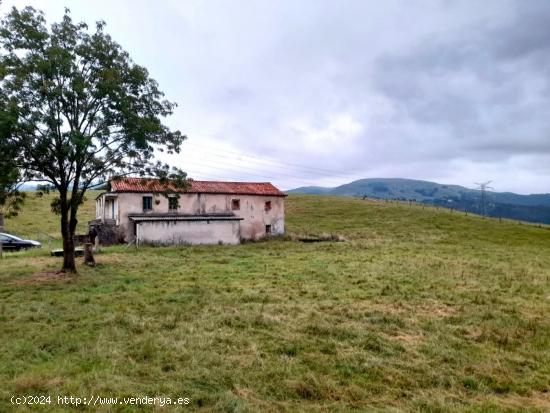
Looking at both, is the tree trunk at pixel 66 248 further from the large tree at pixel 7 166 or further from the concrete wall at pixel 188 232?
the concrete wall at pixel 188 232

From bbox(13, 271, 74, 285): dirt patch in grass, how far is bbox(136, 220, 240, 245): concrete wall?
14451mm

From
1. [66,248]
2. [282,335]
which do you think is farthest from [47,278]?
[282,335]

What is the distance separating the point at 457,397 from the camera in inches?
285

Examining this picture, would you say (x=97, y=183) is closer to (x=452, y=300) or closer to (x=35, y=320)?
(x=35, y=320)

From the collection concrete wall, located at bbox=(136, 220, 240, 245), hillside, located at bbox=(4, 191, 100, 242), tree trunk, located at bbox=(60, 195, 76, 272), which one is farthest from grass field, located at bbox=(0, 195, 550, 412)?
hillside, located at bbox=(4, 191, 100, 242)

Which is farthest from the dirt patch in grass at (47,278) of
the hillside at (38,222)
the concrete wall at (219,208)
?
the hillside at (38,222)

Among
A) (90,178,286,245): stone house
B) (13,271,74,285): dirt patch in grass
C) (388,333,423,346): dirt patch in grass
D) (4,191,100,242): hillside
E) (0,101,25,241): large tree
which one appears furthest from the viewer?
(4,191,100,242): hillside

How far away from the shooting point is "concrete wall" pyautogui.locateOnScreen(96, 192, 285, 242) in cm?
3569

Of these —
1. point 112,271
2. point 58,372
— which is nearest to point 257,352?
point 58,372

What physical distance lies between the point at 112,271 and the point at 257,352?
14.0 metres

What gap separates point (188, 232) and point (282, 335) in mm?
26924

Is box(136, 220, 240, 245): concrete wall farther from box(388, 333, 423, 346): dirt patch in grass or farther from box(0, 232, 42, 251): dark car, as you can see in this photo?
box(388, 333, 423, 346): dirt patch in grass

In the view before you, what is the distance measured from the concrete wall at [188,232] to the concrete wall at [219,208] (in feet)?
6.05

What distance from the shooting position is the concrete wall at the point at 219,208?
35.7 metres
